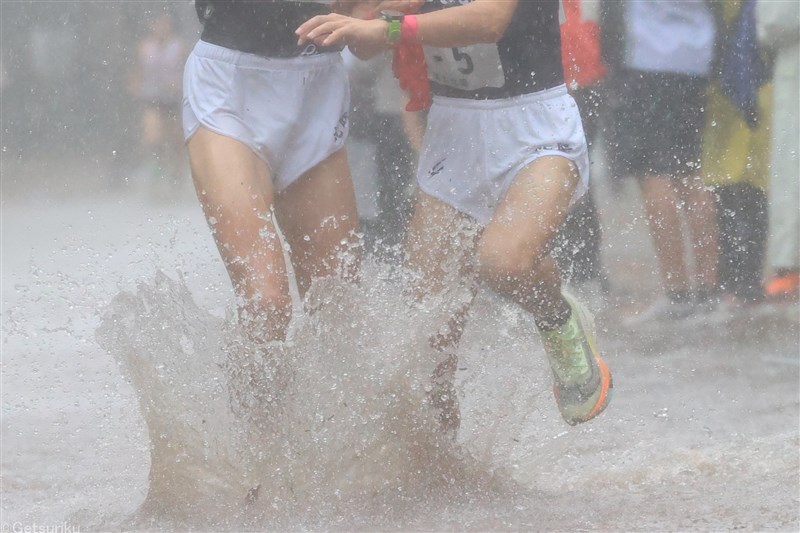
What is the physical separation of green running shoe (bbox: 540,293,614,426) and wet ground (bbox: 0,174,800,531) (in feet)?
0.30

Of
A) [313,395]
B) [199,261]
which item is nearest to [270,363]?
[313,395]

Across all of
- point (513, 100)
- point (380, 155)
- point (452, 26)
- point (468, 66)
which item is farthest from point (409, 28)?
point (380, 155)

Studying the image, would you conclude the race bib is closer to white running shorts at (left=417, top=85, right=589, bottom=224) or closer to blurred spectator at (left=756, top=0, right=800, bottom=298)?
white running shorts at (left=417, top=85, right=589, bottom=224)

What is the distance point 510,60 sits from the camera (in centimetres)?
299

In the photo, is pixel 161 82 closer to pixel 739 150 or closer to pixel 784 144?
pixel 739 150

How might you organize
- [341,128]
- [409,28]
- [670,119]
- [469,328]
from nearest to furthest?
[409,28] → [341,128] → [469,328] → [670,119]

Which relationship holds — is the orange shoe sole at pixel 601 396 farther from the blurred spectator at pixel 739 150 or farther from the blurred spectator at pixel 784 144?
the blurred spectator at pixel 784 144

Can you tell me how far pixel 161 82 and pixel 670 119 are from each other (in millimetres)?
2180

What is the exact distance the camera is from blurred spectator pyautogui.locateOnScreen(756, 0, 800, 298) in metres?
4.93

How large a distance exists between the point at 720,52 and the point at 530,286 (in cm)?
A: 226

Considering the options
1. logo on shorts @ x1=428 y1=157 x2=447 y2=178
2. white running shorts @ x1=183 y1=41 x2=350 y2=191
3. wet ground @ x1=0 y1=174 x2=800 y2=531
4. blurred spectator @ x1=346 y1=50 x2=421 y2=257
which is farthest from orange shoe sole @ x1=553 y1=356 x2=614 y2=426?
blurred spectator @ x1=346 y1=50 x2=421 y2=257

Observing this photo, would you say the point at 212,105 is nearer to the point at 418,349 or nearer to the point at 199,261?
the point at 418,349

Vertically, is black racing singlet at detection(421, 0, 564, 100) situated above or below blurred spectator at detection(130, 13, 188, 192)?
above

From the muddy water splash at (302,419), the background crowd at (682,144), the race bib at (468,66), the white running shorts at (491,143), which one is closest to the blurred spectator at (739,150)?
the background crowd at (682,144)
